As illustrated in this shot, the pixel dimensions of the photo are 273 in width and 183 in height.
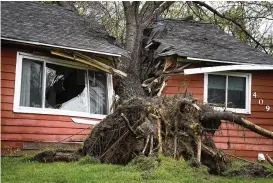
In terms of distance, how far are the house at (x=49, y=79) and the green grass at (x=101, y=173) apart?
227 cm

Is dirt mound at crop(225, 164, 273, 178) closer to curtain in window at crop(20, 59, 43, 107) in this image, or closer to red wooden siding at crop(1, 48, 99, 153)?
red wooden siding at crop(1, 48, 99, 153)

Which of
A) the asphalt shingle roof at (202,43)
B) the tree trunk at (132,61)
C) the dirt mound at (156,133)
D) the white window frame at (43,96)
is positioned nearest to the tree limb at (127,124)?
the dirt mound at (156,133)

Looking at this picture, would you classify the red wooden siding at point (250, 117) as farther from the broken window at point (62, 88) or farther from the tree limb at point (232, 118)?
the tree limb at point (232, 118)

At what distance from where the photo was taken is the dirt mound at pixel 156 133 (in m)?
8.55

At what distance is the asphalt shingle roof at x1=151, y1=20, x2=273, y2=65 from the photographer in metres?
13.4

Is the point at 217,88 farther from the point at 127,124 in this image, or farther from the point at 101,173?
the point at 101,173

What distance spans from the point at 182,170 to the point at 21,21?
6.60 m

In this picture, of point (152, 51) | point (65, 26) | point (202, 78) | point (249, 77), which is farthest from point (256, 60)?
point (65, 26)

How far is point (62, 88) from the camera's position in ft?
38.3

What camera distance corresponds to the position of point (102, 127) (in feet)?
30.3

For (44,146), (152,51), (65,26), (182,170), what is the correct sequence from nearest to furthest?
(182,170), (44,146), (65,26), (152,51)

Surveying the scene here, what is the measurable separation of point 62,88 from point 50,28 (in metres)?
1.80

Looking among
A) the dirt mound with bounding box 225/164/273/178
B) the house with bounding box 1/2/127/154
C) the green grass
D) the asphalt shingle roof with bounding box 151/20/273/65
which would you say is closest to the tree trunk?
the asphalt shingle roof with bounding box 151/20/273/65

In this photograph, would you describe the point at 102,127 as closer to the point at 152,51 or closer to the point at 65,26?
the point at 65,26
